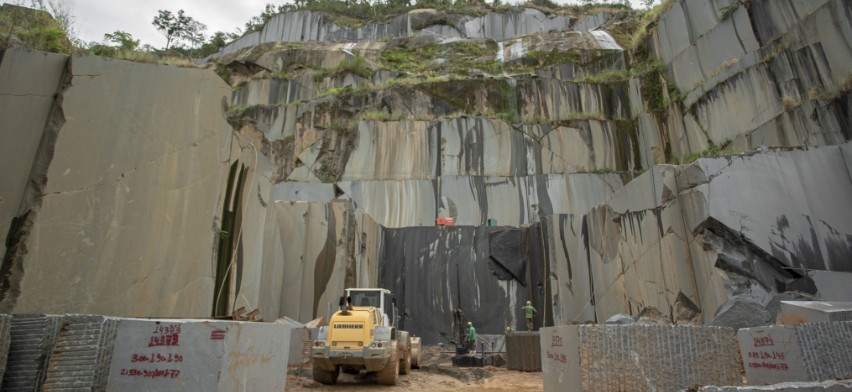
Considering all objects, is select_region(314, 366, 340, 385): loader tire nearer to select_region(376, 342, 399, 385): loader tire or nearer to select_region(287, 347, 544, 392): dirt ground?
select_region(287, 347, 544, 392): dirt ground

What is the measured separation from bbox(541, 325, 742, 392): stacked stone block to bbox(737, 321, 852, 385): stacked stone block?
0.39m

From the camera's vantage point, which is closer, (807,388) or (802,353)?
(807,388)

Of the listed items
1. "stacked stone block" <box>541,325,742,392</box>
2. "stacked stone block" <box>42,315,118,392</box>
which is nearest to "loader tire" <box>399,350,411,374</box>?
"stacked stone block" <box>541,325,742,392</box>

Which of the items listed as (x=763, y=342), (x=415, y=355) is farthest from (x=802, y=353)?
(x=415, y=355)

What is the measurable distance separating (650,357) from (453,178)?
1717cm

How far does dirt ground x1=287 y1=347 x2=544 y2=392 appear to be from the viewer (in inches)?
335

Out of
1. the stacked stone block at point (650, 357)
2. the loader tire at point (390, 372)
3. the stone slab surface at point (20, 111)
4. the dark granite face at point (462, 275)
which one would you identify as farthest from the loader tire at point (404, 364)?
the stone slab surface at point (20, 111)

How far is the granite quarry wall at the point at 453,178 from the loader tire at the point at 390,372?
2.62 m

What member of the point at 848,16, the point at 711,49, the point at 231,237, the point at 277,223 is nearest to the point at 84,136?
the point at 231,237

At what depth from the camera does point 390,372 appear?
336 inches

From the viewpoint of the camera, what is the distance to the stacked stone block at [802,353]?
434 centimetres

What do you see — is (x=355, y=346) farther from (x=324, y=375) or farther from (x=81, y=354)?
(x=81, y=354)

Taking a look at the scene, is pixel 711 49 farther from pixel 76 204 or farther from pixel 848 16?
pixel 76 204

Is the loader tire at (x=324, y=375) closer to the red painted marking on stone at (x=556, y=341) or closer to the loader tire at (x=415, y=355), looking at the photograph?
the loader tire at (x=415, y=355)
